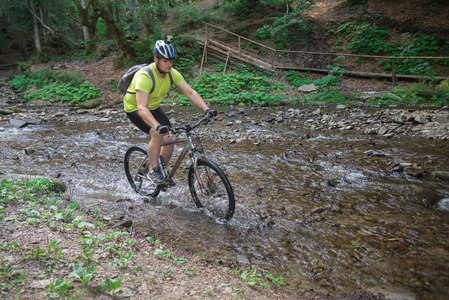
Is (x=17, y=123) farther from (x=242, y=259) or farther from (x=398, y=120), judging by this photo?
(x=398, y=120)

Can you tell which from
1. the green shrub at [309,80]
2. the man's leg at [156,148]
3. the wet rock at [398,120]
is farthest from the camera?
the green shrub at [309,80]

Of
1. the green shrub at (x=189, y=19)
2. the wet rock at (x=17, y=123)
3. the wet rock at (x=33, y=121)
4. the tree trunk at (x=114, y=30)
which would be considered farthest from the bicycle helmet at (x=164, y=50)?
the green shrub at (x=189, y=19)

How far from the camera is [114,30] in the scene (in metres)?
19.0

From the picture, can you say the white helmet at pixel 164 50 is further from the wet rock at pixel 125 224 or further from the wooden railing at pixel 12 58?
the wooden railing at pixel 12 58

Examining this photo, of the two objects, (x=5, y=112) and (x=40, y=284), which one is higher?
(x=40, y=284)

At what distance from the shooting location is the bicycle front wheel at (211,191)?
3.99 m

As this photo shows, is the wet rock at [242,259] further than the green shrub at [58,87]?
No

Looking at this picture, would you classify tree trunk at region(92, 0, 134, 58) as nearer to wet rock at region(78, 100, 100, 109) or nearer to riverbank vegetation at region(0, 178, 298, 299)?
wet rock at region(78, 100, 100, 109)

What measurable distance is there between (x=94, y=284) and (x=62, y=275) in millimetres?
324

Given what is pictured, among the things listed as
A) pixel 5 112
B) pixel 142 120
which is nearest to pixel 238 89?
pixel 5 112

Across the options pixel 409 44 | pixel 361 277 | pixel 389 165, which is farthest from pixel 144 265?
pixel 409 44

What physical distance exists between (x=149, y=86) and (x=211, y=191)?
1.78 meters

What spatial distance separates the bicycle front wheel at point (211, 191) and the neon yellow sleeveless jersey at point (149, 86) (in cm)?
119

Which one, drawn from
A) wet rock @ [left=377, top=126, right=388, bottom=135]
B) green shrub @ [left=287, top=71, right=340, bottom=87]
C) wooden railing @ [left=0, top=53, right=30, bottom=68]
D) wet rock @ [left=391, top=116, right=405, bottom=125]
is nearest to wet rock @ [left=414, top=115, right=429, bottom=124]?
wet rock @ [left=391, top=116, right=405, bottom=125]
